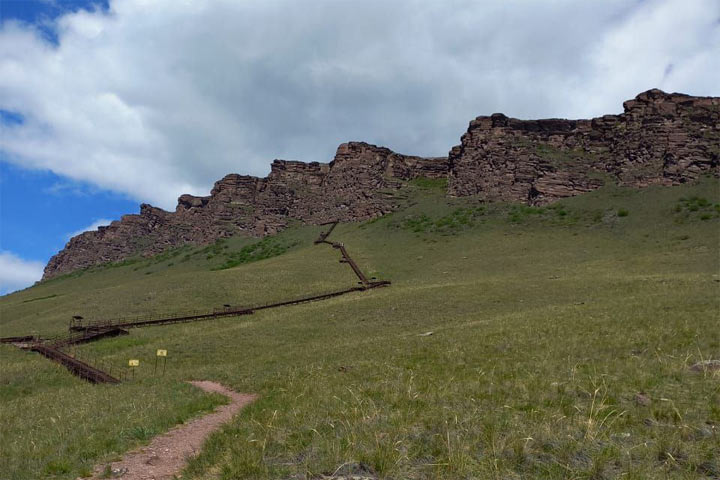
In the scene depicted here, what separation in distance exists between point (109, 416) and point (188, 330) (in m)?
26.5

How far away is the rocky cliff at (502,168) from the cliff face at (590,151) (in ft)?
0.58

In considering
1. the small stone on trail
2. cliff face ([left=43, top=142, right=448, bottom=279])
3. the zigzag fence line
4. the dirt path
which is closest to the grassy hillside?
the small stone on trail

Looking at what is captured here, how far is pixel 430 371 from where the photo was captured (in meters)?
15.4

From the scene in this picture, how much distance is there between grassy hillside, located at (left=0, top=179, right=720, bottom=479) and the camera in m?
7.65

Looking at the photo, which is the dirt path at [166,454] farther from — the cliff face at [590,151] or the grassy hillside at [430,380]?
the cliff face at [590,151]

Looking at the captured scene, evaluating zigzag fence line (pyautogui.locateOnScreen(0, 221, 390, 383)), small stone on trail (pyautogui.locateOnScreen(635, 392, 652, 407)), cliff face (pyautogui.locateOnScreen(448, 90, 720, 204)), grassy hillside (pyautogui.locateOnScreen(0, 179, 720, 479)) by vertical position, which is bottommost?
small stone on trail (pyautogui.locateOnScreen(635, 392, 652, 407))

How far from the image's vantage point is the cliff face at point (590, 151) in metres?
80.8

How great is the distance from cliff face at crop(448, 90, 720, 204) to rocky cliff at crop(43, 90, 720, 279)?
6.9 inches

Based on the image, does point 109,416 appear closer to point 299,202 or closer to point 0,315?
point 0,315

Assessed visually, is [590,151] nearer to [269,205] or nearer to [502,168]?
[502,168]

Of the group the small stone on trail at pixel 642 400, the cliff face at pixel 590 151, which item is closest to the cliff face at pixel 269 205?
the cliff face at pixel 590 151

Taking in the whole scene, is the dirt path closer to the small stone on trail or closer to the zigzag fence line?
the small stone on trail

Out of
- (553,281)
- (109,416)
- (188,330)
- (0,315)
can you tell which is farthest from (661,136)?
(0,315)

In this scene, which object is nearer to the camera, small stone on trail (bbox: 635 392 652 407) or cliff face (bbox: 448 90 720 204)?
small stone on trail (bbox: 635 392 652 407)
